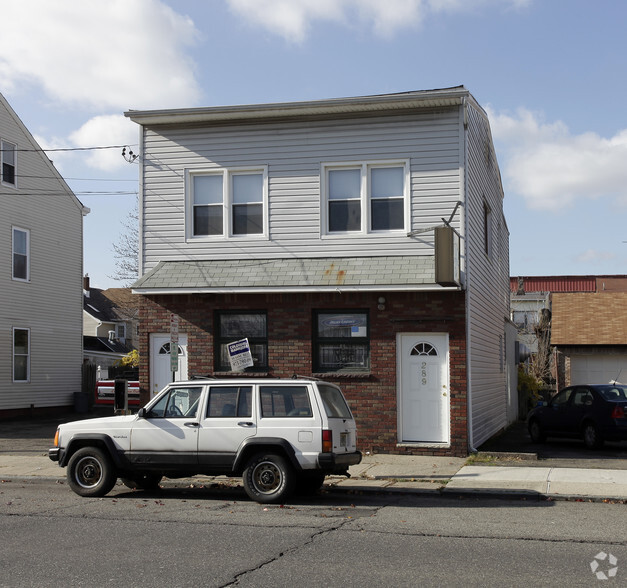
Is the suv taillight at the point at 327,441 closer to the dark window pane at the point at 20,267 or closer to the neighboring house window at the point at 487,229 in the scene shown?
the neighboring house window at the point at 487,229

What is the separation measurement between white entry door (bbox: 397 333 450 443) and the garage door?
13.9 m

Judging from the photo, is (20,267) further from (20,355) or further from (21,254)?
(20,355)

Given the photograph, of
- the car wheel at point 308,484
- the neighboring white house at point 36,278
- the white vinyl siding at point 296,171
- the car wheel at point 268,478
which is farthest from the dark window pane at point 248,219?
the neighboring white house at point 36,278

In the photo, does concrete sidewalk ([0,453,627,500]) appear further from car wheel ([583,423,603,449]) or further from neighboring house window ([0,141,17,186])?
neighboring house window ([0,141,17,186])

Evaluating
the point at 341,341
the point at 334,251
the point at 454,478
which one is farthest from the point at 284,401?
the point at 334,251

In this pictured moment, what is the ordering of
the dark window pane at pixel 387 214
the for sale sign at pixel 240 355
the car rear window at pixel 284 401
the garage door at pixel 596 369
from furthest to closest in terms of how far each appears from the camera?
Answer: the garage door at pixel 596 369 < the for sale sign at pixel 240 355 < the dark window pane at pixel 387 214 < the car rear window at pixel 284 401

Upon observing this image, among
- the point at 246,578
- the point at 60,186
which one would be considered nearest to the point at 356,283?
the point at 246,578

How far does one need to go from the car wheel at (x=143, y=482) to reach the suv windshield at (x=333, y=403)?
119 inches

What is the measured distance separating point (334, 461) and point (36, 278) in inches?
841

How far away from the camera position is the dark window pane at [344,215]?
1752 centimetres

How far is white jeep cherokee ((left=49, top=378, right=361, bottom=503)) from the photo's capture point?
1124 cm

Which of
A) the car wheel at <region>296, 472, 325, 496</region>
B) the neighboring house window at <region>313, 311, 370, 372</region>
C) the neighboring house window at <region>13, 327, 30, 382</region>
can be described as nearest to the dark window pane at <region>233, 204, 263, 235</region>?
the neighboring house window at <region>313, 311, 370, 372</region>

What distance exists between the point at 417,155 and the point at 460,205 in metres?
1.42

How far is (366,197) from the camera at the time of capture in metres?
17.3
